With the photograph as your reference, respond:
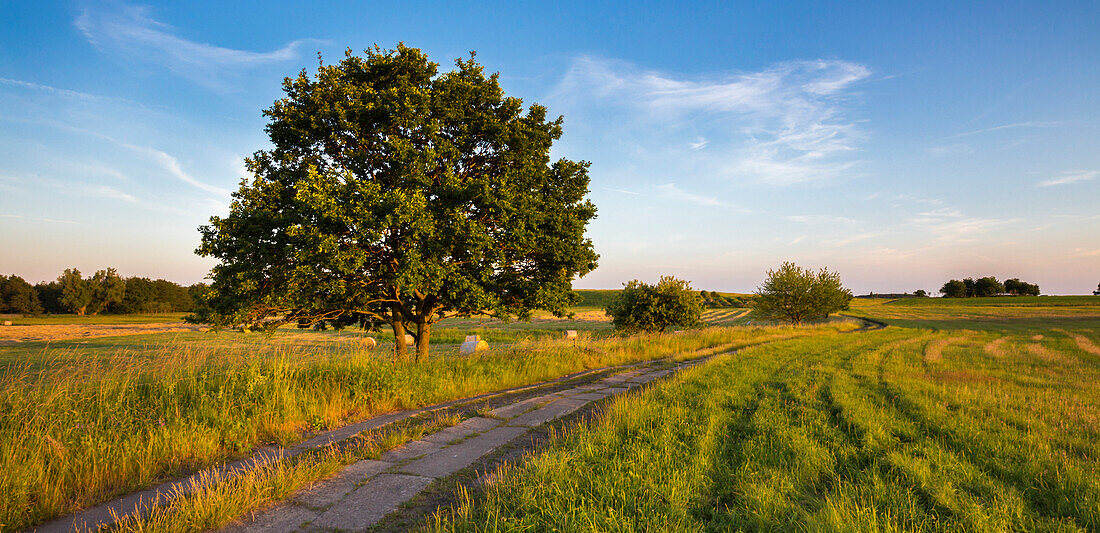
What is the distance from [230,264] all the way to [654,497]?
10.1m

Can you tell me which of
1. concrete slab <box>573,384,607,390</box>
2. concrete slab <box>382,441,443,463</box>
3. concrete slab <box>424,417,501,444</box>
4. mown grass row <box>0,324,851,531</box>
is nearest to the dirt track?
mown grass row <box>0,324,851,531</box>

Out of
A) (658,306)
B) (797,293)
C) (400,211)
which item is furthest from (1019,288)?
(400,211)

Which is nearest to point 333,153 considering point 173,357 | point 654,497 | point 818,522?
point 173,357

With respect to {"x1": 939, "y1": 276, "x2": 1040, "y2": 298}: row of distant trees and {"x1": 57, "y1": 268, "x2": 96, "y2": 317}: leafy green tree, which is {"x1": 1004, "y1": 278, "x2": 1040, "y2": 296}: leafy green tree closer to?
{"x1": 939, "y1": 276, "x2": 1040, "y2": 298}: row of distant trees

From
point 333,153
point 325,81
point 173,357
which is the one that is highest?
point 325,81

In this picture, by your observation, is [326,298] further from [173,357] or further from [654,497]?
[654,497]

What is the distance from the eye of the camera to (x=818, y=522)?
382 cm

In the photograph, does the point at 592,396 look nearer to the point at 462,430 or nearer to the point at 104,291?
the point at 462,430

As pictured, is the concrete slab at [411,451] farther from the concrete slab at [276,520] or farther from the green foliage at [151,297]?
the green foliage at [151,297]

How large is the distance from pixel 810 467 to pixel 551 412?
177 inches

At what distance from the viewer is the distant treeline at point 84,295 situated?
83562 mm

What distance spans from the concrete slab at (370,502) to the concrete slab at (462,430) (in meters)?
1.53

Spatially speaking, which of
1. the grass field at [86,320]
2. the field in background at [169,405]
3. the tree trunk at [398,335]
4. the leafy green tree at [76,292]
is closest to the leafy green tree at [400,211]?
the tree trunk at [398,335]

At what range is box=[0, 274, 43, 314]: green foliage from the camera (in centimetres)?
8294
